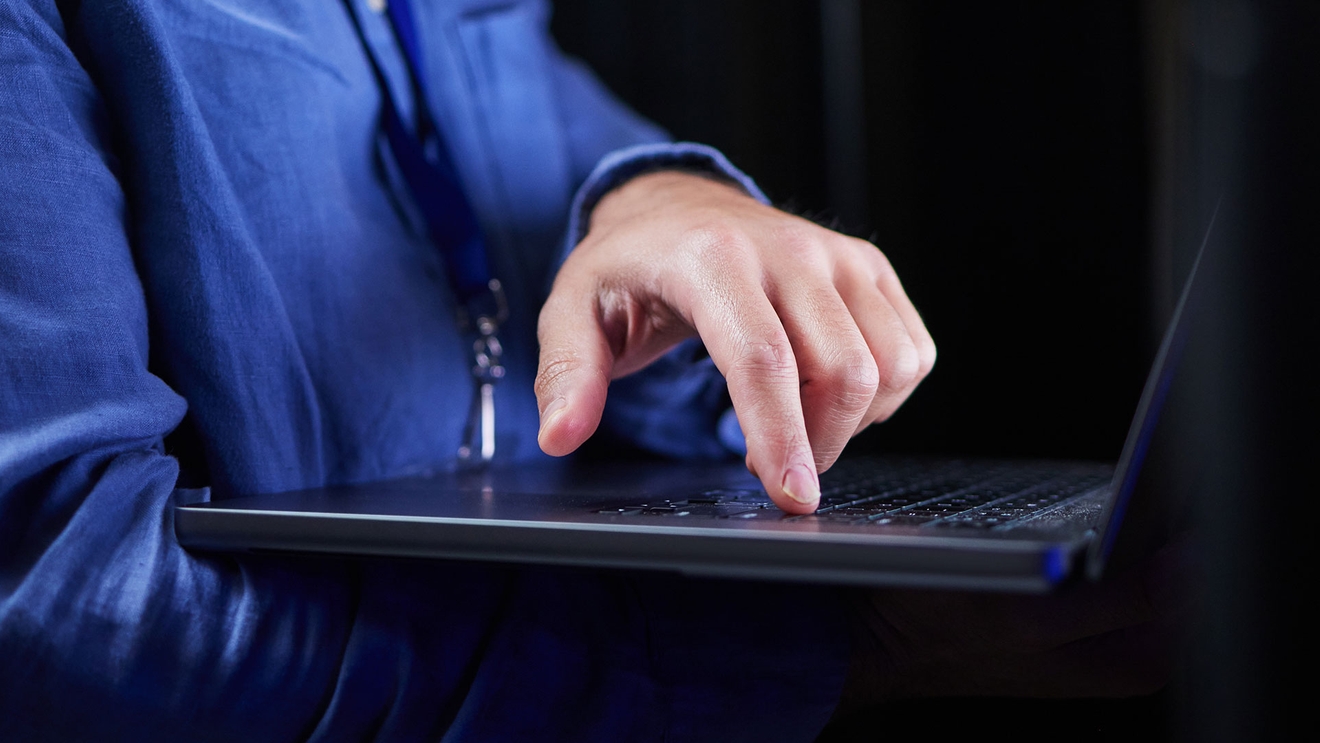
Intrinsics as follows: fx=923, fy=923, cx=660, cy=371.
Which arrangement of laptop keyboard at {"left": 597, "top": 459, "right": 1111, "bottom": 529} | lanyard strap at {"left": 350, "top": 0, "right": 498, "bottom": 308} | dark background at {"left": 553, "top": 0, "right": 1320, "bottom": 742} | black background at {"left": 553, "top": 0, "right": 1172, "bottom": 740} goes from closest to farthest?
dark background at {"left": 553, "top": 0, "right": 1320, "bottom": 742}
laptop keyboard at {"left": 597, "top": 459, "right": 1111, "bottom": 529}
lanyard strap at {"left": 350, "top": 0, "right": 498, "bottom": 308}
black background at {"left": 553, "top": 0, "right": 1172, "bottom": 740}

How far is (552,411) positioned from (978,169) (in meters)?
0.85

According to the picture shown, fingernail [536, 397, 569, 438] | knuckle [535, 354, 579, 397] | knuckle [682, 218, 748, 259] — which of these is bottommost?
fingernail [536, 397, 569, 438]

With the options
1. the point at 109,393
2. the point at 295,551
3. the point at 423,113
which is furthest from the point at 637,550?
the point at 423,113

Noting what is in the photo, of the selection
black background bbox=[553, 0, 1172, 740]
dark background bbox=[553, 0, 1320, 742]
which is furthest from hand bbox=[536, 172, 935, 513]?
black background bbox=[553, 0, 1172, 740]

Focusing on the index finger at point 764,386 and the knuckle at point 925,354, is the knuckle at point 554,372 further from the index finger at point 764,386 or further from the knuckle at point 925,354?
the knuckle at point 925,354

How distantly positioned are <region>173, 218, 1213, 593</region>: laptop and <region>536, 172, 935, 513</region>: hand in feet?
0.11

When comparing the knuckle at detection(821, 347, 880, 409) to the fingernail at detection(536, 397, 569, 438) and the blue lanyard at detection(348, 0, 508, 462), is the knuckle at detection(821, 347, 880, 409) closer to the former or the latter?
the fingernail at detection(536, 397, 569, 438)

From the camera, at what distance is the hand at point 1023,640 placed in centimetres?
39

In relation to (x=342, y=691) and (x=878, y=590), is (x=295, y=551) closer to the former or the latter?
(x=342, y=691)

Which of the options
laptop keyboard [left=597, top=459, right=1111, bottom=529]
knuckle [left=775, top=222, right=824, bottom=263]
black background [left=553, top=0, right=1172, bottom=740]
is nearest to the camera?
laptop keyboard [left=597, top=459, right=1111, bottom=529]

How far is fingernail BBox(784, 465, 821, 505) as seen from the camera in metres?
0.36

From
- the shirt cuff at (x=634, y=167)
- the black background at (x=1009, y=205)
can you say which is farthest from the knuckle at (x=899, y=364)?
the black background at (x=1009, y=205)

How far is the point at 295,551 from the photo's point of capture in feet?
1.19

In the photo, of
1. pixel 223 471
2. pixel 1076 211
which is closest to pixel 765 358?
pixel 223 471
